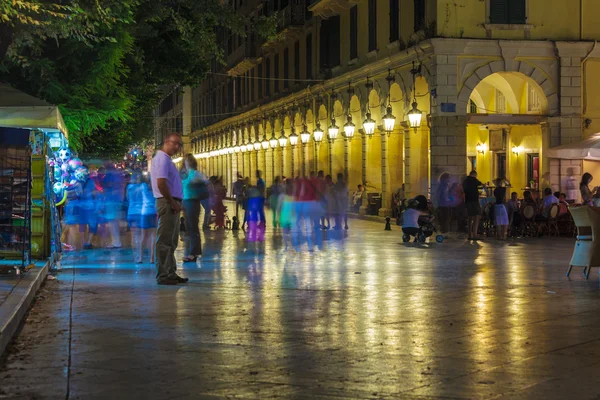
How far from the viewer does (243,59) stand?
188ft

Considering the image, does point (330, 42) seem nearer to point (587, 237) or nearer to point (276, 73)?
point (276, 73)

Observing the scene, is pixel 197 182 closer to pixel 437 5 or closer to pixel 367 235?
pixel 367 235

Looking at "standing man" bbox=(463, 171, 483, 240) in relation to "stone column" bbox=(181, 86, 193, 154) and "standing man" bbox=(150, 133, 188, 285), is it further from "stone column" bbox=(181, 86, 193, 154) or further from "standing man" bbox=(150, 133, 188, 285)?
"stone column" bbox=(181, 86, 193, 154)

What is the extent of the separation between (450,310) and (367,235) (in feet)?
47.2

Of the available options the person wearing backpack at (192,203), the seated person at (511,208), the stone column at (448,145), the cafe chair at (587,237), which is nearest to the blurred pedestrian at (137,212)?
the person wearing backpack at (192,203)

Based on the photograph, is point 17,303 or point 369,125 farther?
point 369,125

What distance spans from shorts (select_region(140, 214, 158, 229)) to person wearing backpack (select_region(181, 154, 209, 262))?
90 cm

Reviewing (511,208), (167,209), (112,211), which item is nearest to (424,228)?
(511,208)

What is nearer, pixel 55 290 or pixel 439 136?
pixel 55 290

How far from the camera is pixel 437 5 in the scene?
1093 inches

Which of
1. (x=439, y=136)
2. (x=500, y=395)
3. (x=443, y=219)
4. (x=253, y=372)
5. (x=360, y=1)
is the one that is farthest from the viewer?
(x=360, y=1)

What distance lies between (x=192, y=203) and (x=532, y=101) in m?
16.8

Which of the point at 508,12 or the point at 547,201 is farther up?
the point at 508,12

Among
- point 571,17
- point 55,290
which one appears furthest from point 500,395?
point 571,17
